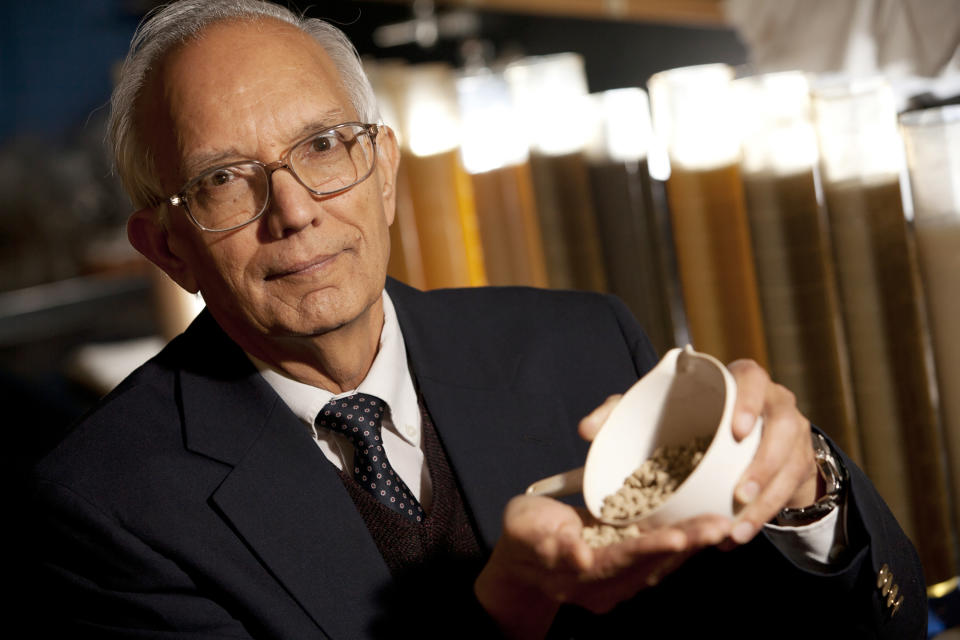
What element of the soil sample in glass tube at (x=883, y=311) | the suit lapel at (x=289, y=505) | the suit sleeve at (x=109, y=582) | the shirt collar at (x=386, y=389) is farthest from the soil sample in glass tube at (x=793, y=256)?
the suit sleeve at (x=109, y=582)

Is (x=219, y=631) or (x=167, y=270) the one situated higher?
(x=167, y=270)

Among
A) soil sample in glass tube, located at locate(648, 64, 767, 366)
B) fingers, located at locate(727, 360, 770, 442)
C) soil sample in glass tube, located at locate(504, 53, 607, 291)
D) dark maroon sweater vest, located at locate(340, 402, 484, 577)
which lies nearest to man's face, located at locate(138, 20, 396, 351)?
dark maroon sweater vest, located at locate(340, 402, 484, 577)

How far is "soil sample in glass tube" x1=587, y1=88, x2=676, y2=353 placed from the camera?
226cm

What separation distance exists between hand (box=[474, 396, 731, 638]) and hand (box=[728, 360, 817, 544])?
0.04 m

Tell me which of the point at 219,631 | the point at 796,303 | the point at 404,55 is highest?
the point at 404,55

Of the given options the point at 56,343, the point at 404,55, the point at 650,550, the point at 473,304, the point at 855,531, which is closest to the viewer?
the point at 650,550

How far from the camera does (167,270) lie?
1.44 m

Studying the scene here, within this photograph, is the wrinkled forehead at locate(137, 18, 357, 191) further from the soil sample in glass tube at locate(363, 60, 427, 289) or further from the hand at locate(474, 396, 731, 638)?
the soil sample in glass tube at locate(363, 60, 427, 289)

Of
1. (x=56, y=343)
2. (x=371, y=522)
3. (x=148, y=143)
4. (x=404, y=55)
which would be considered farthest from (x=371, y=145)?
(x=56, y=343)

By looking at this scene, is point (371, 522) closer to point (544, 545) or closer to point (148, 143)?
point (544, 545)

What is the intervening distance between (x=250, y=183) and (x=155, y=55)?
0.83 ft

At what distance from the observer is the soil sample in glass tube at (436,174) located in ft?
7.39

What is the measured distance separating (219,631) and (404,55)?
74.1 inches

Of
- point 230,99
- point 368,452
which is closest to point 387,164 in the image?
point 230,99
